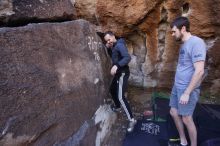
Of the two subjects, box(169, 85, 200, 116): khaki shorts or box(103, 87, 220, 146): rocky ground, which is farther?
box(103, 87, 220, 146): rocky ground

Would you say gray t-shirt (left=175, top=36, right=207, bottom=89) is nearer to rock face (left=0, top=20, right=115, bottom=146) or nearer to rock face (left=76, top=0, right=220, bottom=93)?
rock face (left=0, top=20, right=115, bottom=146)

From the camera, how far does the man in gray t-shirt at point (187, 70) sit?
2801mm

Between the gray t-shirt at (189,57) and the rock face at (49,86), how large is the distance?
3.27 ft

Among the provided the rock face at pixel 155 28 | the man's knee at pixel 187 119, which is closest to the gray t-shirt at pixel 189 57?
the man's knee at pixel 187 119

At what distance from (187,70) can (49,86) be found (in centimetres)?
140

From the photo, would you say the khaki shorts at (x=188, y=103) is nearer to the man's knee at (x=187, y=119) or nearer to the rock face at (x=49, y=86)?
the man's knee at (x=187, y=119)

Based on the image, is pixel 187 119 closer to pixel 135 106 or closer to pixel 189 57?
pixel 189 57

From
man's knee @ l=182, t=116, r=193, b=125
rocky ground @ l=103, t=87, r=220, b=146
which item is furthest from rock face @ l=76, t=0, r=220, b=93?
man's knee @ l=182, t=116, r=193, b=125

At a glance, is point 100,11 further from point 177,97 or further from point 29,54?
point 29,54

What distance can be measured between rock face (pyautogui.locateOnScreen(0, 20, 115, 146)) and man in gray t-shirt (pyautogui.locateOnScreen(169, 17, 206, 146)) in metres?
0.98

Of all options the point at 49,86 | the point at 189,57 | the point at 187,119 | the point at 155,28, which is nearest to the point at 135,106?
the point at 155,28

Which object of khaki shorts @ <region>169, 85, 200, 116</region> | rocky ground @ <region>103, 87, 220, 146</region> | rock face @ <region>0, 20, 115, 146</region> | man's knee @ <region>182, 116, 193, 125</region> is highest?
rock face @ <region>0, 20, 115, 146</region>

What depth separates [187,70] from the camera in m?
2.97

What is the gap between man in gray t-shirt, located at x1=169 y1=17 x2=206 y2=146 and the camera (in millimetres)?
2801
